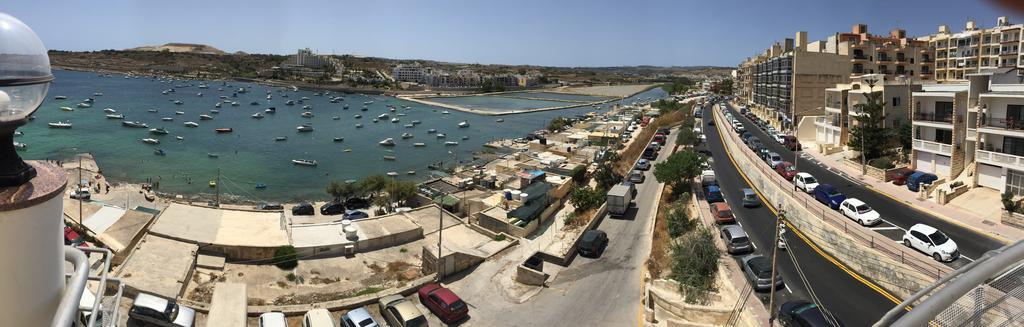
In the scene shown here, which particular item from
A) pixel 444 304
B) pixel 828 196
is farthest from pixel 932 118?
pixel 444 304

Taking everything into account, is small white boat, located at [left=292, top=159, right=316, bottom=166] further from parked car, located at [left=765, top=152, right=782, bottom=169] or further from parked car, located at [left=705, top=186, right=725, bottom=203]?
parked car, located at [left=765, top=152, right=782, bottom=169]

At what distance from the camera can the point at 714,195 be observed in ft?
59.9

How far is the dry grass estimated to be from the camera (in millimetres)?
13273

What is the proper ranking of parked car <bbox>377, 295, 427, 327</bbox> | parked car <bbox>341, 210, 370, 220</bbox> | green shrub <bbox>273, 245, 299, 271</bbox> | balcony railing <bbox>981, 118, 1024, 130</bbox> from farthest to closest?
parked car <bbox>341, 210, 370, 220</bbox>, balcony railing <bbox>981, 118, 1024, 130</bbox>, green shrub <bbox>273, 245, 299, 271</bbox>, parked car <bbox>377, 295, 427, 327</bbox>

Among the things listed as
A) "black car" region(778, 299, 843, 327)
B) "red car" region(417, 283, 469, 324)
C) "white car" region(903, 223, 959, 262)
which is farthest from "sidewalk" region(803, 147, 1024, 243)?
"red car" region(417, 283, 469, 324)

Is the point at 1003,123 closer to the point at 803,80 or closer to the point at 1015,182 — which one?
the point at 1015,182

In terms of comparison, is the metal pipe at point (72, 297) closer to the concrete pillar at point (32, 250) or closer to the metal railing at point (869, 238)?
the concrete pillar at point (32, 250)

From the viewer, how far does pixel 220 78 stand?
393 ft

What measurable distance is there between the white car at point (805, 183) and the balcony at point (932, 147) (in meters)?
3.64

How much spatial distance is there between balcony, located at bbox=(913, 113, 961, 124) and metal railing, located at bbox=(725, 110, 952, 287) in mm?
4899

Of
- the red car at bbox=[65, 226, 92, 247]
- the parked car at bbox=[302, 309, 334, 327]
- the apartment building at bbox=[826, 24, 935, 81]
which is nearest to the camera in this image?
the parked car at bbox=[302, 309, 334, 327]

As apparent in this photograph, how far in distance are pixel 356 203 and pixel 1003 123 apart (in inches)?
813

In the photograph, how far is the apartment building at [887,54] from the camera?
37000 mm

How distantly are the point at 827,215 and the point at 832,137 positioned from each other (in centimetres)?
1338
